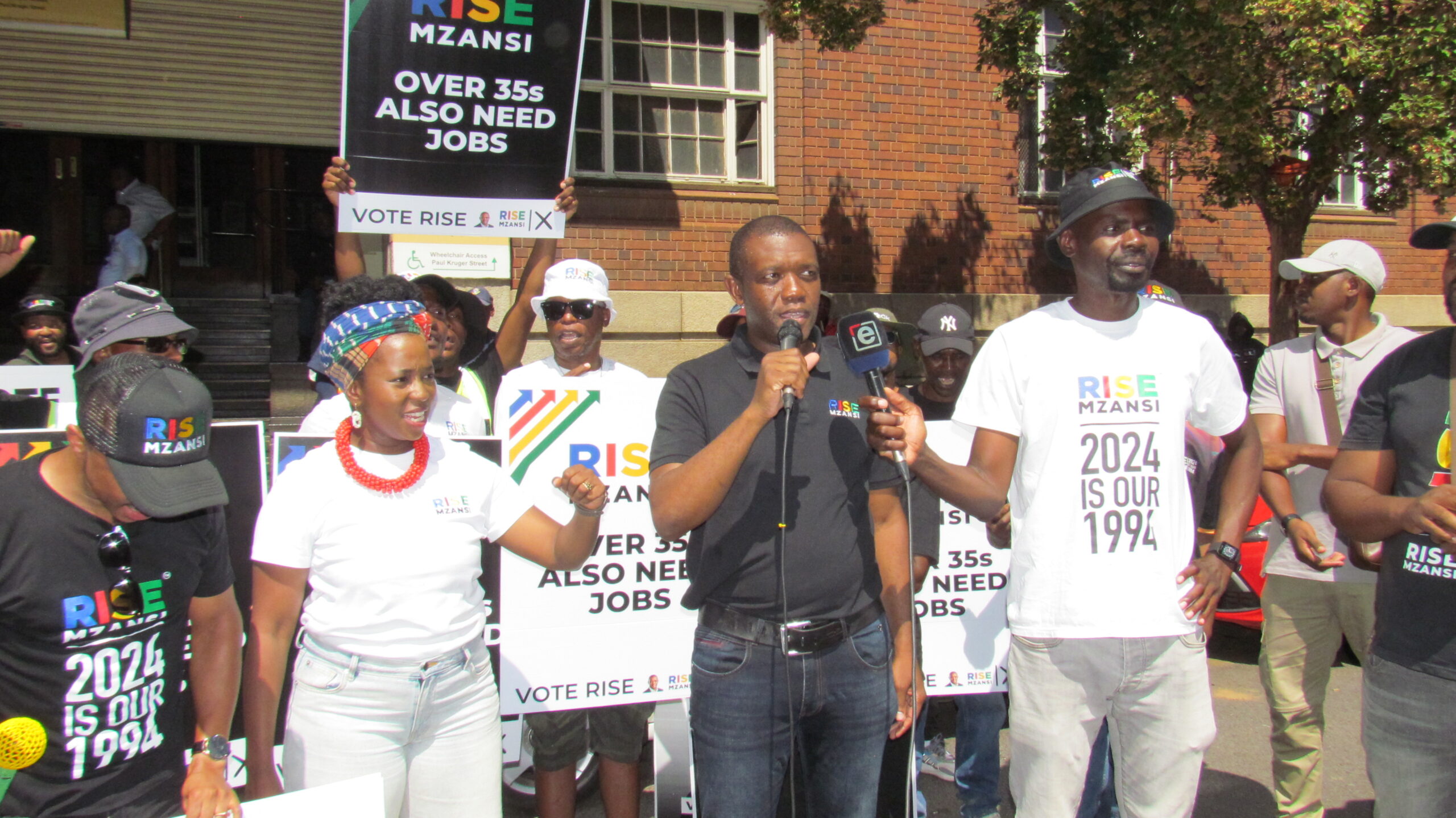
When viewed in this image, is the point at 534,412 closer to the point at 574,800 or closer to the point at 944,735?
the point at 574,800

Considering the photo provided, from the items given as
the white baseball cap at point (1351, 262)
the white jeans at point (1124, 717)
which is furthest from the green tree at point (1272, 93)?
the white jeans at point (1124, 717)

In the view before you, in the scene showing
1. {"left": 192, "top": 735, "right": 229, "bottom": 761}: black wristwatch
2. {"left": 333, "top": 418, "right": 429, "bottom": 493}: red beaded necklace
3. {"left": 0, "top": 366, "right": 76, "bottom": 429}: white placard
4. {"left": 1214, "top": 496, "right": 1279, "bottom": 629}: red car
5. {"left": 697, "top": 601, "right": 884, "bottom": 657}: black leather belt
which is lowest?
{"left": 1214, "top": 496, "right": 1279, "bottom": 629}: red car

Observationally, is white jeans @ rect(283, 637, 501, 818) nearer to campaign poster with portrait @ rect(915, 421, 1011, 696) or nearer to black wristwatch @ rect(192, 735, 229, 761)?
black wristwatch @ rect(192, 735, 229, 761)

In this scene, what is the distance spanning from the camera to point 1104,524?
299cm

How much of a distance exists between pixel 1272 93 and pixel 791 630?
7.05 metres

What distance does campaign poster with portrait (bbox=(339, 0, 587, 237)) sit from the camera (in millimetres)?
5410

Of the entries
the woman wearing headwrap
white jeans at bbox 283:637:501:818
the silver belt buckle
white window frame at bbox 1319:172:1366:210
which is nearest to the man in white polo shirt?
the silver belt buckle

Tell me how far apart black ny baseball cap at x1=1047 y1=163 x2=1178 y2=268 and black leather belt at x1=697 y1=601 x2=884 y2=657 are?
132 centimetres

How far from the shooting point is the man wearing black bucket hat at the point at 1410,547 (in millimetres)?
2812

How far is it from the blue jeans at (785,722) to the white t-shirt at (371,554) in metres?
0.70

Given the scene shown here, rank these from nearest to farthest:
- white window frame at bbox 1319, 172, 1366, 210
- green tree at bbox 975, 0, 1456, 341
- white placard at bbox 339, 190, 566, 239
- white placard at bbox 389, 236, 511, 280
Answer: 1. white placard at bbox 339, 190, 566, 239
2. green tree at bbox 975, 0, 1456, 341
3. white placard at bbox 389, 236, 511, 280
4. white window frame at bbox 1319, 172, 1366, 210

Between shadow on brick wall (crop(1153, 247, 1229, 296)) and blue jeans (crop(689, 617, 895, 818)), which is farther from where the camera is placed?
shadow on brick wall (crop(1153, 247, 1229, 296))

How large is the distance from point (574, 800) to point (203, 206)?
32.9 feet

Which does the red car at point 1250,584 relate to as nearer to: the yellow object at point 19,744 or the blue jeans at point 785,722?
the blue jeans at point 785,722
